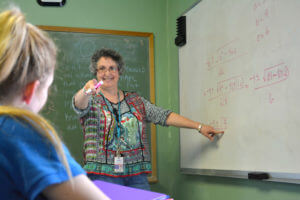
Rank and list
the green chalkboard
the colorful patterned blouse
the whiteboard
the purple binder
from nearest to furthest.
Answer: the purple binder
the whiteboard
the colorful patterned blouse
the green chalkboard

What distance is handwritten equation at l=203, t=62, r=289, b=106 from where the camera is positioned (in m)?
1.37

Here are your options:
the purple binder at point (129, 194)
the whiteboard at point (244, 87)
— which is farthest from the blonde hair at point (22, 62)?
the whiteboard at point (244, 87)

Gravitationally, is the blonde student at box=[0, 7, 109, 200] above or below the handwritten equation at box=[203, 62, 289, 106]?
below

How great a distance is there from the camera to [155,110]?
2.04 meters

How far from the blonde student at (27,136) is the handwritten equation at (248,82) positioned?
1121 millimetres

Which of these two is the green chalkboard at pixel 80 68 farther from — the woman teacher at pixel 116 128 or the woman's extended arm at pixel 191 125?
the woman's extended arm at pixel 191 125

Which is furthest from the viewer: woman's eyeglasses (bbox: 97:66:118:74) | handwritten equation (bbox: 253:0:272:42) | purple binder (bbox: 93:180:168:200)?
woman's eyeglasses (bbox: 97:66:118:74)

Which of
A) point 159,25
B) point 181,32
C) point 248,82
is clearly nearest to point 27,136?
point 248,82

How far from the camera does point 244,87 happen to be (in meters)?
1.62

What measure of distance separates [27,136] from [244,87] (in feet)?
4.40

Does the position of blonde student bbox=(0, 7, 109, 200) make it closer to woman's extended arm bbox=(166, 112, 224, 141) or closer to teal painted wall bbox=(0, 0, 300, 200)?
woman's extended arm bbox=(166, 112, 224, 141)

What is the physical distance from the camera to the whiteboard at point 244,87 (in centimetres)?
132

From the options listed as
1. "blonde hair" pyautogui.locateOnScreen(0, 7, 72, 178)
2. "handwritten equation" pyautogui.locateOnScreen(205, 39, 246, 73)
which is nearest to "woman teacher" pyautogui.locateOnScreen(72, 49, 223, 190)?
"handwritten equation" pyautogui.locateOnScreen(205, 39, 246, 73)

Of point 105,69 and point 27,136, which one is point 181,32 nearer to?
point 105,69
